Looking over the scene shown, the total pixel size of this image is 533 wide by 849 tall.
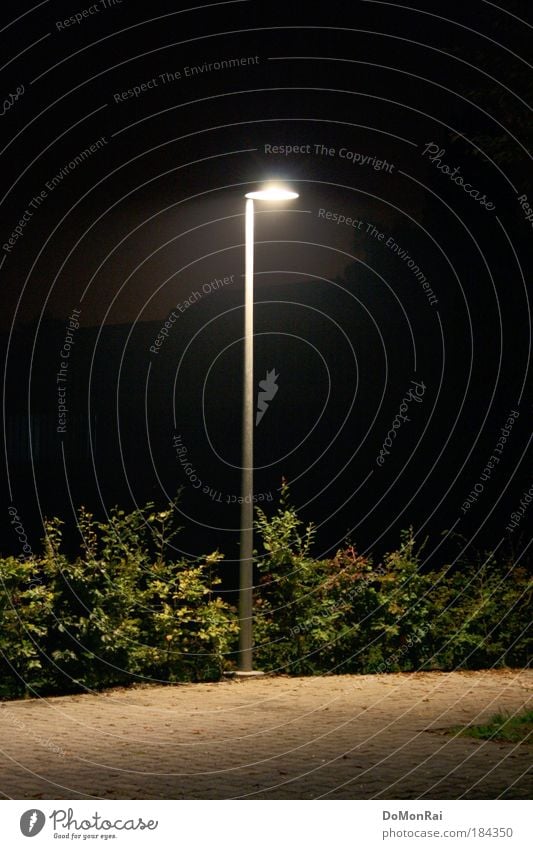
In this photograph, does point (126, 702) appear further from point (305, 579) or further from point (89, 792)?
point (89, 792)

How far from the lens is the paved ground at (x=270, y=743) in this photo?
909 cm

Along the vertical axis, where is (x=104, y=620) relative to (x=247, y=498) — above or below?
below

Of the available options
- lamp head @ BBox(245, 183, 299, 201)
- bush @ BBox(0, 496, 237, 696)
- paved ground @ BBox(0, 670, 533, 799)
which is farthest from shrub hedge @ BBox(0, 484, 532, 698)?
lamp head @ BBox(245, 183, 299, 201)

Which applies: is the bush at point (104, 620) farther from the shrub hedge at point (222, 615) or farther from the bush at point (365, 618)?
the bush at point (365, 618)

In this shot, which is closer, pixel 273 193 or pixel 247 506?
pixel 273 193

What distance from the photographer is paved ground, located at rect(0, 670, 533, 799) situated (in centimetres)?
909

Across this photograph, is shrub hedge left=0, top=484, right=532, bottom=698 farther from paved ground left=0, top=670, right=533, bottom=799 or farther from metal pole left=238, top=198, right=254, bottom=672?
paved ground left=0, top=670, right=533, bottom=799

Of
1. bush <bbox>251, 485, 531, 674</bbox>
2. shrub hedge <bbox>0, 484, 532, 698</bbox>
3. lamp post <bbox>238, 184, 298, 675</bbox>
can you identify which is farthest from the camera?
bush <bbox>251, 485, 531, 674</bbox>

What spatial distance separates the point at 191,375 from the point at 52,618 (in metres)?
17.7

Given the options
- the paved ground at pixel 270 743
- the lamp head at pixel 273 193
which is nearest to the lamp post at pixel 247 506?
the lamp head at pixel 273 193

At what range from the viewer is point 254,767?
32.3 feet

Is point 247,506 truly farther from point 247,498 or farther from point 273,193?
point 273,193

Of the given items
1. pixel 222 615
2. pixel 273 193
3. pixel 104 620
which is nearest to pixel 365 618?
pixel 222 615

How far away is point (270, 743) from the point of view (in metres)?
11.0
